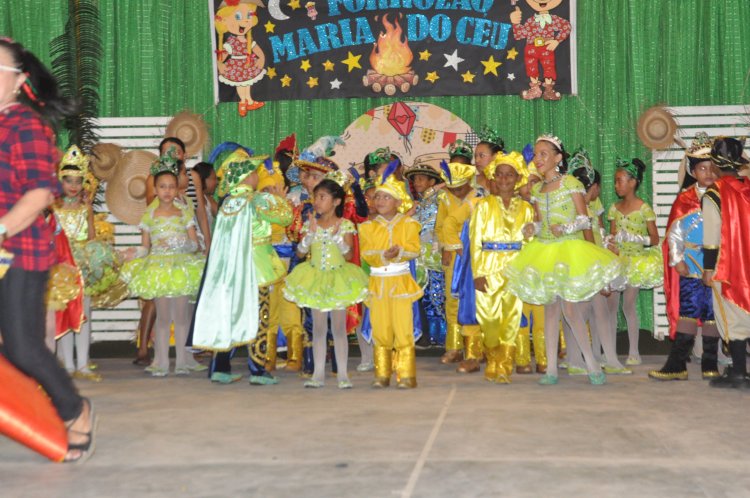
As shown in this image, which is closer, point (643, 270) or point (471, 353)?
point (471, 353)

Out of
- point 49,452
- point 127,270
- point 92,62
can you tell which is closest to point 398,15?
point 92,62

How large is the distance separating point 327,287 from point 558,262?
147cm

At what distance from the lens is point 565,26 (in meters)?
9.84

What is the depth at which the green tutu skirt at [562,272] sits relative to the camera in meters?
6.27

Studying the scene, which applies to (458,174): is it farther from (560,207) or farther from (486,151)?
(560,207)

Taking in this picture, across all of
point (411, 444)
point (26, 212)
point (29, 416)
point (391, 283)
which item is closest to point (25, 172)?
point (26, 212)

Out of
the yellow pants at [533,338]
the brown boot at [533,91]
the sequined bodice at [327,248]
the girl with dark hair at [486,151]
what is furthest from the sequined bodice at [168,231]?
the brown boot at [533,91]

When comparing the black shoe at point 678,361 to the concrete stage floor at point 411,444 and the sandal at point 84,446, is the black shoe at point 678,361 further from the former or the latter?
the sandal at point 84,446

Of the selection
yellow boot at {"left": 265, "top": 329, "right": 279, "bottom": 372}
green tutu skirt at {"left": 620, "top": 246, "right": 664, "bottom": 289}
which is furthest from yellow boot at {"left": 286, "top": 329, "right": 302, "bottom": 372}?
green tutu skirt at {"left": 620, "top": 246, "right": 664, "bottom": 289}

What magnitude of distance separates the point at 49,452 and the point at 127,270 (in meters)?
3.26

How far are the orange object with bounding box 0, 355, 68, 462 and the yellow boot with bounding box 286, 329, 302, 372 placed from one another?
3.27 m

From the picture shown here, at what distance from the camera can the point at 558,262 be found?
20.8ft

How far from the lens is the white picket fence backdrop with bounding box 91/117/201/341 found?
34.2 feet

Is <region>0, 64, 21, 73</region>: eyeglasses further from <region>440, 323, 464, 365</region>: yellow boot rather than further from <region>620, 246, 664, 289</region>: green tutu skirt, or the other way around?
<region>620, 246, 664, 289</region>: green tutu skirt
